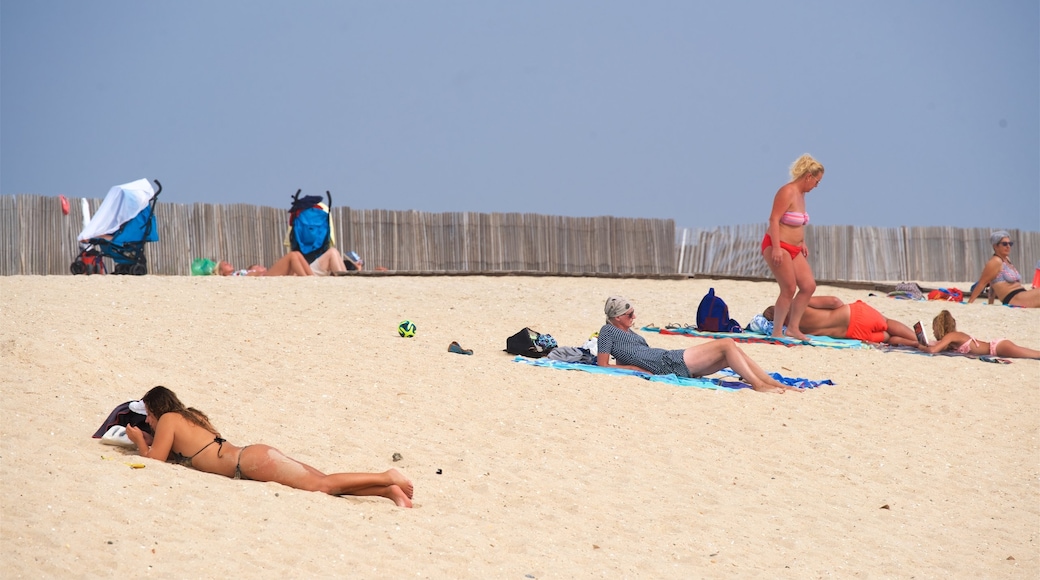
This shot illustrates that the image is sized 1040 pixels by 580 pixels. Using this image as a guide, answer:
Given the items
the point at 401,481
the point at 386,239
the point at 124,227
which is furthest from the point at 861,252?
the point at 401,481

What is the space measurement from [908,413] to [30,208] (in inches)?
501

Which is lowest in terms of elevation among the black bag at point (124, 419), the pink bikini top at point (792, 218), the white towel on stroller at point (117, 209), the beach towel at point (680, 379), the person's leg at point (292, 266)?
the beach towel at point (680, 379)

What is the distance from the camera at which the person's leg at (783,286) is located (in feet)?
35.4

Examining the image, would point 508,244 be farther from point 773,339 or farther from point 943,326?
point 943,326

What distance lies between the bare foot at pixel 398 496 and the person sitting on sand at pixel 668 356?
11.5 feet

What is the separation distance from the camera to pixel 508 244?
20.2 meters

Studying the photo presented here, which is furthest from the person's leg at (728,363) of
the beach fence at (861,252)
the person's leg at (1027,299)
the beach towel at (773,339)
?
the beach fence at (861,252)

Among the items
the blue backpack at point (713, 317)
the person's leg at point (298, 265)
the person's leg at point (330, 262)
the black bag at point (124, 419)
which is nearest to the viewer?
the black bag at point (124, 419)

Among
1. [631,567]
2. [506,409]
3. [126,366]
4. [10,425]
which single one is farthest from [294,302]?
[631,567]

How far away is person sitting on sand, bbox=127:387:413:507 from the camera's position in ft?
17.9

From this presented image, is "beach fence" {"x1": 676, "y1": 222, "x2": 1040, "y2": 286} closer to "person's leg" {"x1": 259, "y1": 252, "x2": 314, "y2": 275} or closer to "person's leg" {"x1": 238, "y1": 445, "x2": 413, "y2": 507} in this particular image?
"person's leg" {"x1": 259, "y1": 252, "x2": 314, "y2": 275}

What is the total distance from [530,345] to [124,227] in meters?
7.06

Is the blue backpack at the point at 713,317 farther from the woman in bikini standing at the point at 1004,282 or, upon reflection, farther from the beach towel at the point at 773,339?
the woman in bikini standing at the point at 1004,282

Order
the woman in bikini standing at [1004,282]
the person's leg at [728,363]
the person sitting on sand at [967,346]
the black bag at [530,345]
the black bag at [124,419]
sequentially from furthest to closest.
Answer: the woman in bikini standing at [1004,282] → the person sitting on sand at [967,346] → the black bag at [530,345] → the person's leg at [728,363] → the black bag at [124,419]
